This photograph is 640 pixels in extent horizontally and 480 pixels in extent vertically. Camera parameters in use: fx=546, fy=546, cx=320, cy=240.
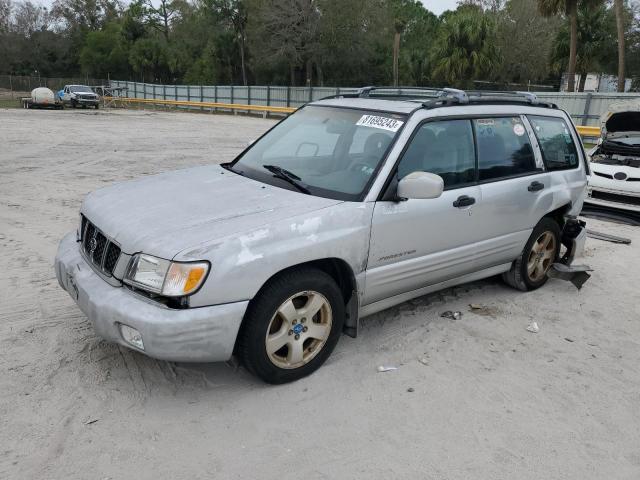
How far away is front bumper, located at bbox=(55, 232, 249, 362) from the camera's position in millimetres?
2873

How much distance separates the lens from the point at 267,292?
3129 mm

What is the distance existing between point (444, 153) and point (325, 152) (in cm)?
89

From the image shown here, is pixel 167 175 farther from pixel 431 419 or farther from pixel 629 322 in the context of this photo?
pixel 629 322

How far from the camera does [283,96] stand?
119 ft

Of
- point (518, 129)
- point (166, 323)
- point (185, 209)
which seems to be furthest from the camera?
point (518, 129)

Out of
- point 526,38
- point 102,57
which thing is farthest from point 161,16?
point 526,38

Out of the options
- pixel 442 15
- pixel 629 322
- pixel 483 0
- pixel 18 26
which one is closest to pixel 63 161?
pixel 629 322

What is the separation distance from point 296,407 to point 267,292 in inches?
27.8

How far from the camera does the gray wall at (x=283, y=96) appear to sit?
71.3 ft

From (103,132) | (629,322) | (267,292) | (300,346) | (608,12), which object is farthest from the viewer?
(608,12)

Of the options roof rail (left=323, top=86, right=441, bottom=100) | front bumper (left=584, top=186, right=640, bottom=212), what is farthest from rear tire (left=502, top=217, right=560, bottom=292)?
front bumper (left=584, top=186, right=640, bottom=212)

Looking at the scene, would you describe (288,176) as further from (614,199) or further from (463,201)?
(614,199)

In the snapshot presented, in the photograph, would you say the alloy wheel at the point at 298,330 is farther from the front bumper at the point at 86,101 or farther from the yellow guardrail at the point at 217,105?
the front bumper at the point at 86,101

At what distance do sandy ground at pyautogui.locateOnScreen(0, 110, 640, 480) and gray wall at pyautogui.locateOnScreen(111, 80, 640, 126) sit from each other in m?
14.4
